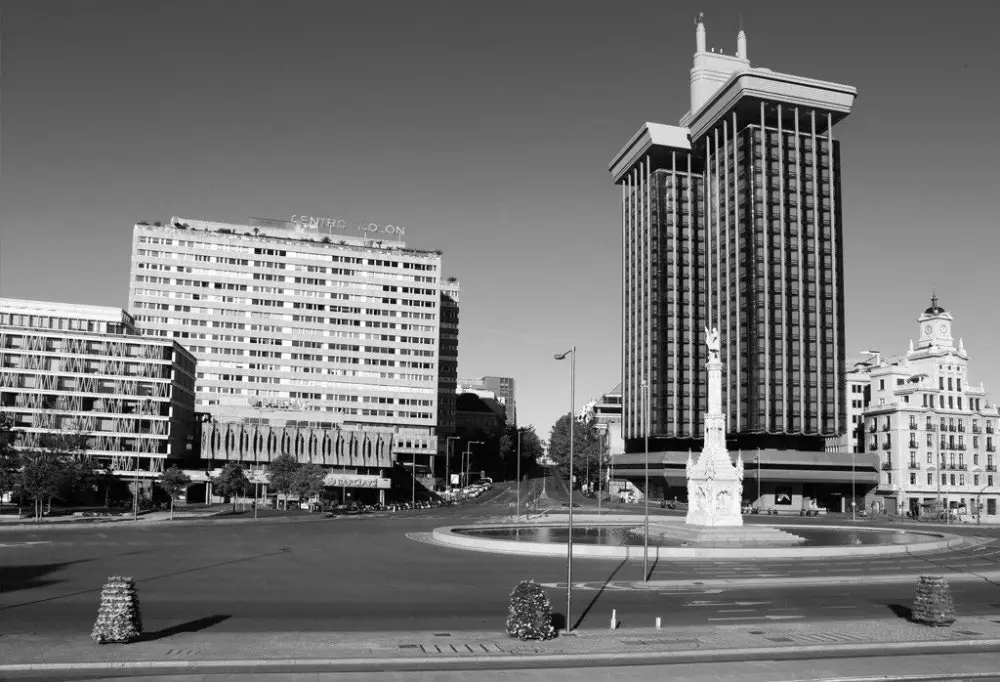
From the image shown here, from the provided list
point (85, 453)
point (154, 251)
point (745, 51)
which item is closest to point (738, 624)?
point (85, 453)

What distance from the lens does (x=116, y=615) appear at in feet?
82.5

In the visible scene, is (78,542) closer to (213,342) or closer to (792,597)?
(792,597)

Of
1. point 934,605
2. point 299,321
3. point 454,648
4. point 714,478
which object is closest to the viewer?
point 454,648

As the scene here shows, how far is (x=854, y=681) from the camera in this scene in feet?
75.6

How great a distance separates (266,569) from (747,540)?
36.4 meters

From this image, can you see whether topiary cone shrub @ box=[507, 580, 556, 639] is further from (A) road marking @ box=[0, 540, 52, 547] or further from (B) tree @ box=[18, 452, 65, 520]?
(B) tree @ box=[18, 452, 65, 520]

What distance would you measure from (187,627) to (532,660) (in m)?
11.5

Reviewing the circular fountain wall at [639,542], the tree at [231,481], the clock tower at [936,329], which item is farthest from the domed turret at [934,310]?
the tree at [231,481]

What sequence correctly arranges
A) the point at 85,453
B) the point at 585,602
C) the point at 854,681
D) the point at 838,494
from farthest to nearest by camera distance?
the point at 838,494 < the point at 85,453 < the point at 585,602 < the point at 854,681

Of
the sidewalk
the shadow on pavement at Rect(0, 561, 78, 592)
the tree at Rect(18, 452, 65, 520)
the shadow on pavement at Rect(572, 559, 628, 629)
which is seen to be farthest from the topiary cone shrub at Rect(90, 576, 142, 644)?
the tree at Rect(18, 452, 65, 520)

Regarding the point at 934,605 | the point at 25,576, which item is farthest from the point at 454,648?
the point at 25,576

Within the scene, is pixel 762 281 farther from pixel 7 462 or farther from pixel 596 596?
pixel 596 596

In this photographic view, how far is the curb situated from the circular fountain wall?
27490 mm

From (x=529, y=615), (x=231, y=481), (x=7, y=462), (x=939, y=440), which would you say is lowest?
(x=231, y=481)
